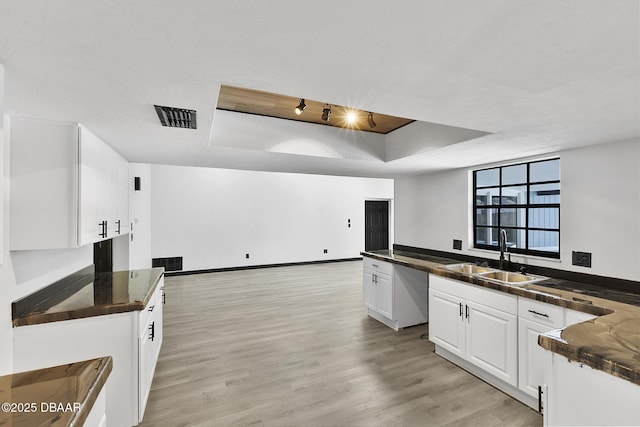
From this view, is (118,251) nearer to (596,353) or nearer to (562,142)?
(596,353)

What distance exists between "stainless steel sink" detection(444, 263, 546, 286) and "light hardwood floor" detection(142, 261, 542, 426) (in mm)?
952

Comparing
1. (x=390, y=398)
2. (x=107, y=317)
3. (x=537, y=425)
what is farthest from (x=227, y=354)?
(x=537, y=425)

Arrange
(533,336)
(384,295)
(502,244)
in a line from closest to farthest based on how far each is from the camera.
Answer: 1. (533,336)
2. (502,244)
3. (384,295)

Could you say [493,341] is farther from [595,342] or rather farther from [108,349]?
[108,349]

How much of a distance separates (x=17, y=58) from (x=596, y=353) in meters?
2.63

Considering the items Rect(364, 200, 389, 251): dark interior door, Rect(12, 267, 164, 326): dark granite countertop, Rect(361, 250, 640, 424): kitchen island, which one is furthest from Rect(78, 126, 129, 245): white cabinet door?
Rect(364, 200, 389, 251): dark interior door

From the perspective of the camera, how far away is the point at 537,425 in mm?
2004

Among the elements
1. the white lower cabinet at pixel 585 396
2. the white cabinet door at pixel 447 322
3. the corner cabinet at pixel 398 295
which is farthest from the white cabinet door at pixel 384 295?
the white lower cabinet at pixel 585 396

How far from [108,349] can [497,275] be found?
3501mm

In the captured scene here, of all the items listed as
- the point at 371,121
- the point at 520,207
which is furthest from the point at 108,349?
the point at 520,207

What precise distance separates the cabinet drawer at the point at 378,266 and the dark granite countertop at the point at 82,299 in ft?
8.75

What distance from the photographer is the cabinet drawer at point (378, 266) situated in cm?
375

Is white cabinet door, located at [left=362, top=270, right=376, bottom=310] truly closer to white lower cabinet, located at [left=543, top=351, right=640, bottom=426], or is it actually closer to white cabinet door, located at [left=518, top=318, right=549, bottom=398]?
white cabinet door, located at [left=518, top=318, right=549, bottom=398]

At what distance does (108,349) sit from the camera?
75.7 inches
